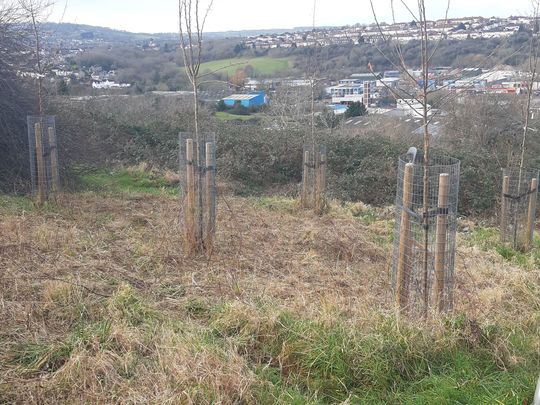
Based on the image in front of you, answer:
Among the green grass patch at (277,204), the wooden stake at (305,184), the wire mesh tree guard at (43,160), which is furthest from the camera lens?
the green grass patch at (277,204)

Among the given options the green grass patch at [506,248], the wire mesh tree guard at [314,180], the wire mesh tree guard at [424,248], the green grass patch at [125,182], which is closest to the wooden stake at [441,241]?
the wire mesh tree guard at [424,248]

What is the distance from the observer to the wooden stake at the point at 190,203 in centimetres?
661

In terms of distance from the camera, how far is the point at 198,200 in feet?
22.2

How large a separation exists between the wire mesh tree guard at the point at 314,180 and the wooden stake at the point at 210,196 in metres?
3.32

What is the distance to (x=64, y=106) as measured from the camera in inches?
539

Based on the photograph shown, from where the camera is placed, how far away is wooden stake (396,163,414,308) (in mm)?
4641

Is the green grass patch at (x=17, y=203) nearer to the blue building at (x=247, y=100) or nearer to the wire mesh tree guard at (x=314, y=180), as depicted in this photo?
the wire mesh tree guard at (x=314, y=180)

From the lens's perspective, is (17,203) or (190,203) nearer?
(190,203)

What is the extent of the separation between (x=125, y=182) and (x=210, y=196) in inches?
262

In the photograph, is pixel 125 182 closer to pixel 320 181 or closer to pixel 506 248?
pixel 320 181

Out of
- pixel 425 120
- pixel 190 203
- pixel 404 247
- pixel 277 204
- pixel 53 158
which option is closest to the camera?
pixel 425 120

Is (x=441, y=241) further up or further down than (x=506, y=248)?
further up

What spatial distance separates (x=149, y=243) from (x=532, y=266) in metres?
4.77

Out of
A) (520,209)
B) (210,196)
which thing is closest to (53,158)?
(210,196)
